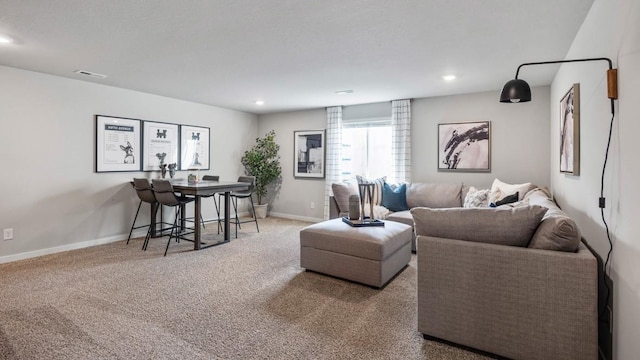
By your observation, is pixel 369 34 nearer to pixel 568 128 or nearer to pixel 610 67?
pixel 610 67

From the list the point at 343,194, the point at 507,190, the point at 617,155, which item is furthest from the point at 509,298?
the point at 343,194

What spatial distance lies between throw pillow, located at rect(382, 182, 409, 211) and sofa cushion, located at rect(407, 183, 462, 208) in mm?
78

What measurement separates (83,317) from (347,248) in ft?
7.04

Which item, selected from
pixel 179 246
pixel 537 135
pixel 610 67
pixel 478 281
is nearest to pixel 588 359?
pixel 478 281

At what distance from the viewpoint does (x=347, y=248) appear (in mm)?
3031

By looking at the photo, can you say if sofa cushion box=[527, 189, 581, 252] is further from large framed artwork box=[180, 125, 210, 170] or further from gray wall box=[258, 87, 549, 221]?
large framed artwork box=[180, 125, 210, 170]

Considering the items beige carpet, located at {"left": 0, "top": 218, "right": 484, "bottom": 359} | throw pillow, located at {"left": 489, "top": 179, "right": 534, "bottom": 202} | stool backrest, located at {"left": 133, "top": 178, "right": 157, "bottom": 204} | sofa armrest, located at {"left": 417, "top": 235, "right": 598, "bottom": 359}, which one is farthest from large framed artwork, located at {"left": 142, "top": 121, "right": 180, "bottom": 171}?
throw pillow, located at {"left": 489, "top": 179, "right": 534, "bottom": 202}

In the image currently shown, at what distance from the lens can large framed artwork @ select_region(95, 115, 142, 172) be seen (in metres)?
4.37

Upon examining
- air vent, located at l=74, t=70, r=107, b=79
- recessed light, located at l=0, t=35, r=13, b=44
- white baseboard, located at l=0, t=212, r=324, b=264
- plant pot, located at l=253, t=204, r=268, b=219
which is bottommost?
white baseboard, located at l=0, t=212, r=324, b=264

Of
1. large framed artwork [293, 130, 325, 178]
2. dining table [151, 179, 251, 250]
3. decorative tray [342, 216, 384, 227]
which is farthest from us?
large framed artwork [293, 130, 325, 178]

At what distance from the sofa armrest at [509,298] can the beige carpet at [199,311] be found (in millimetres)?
206

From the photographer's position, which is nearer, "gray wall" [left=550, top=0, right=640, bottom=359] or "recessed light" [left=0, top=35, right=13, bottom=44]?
"gray wall" [left=550, top=0, right=640, bottom=359]

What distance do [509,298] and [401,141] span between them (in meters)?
3.67

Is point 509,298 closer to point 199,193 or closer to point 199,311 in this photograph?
point 199,311
